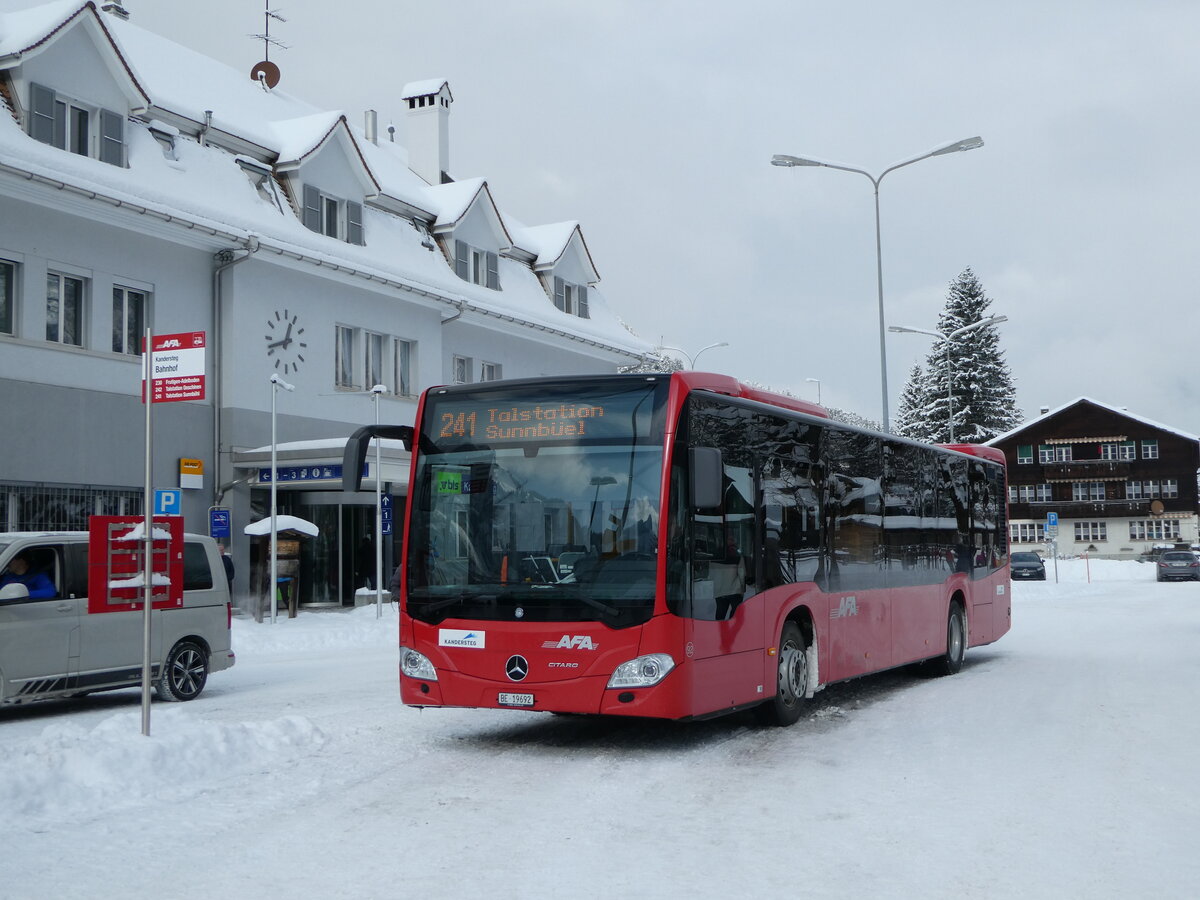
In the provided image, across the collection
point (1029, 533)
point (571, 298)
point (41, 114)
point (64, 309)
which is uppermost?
point (41, 114)

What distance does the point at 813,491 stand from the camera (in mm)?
12008

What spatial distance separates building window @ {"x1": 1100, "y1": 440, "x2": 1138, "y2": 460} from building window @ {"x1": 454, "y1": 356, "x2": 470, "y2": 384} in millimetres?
73671

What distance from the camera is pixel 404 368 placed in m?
32.3

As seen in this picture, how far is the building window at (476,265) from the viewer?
3525cm

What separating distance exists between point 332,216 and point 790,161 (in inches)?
416

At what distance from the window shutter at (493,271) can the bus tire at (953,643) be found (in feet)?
72.5

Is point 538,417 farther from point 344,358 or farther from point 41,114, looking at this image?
point 344,358

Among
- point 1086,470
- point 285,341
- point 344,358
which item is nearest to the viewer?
point 285,341

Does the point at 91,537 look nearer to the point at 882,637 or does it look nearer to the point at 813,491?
the point at 813,491

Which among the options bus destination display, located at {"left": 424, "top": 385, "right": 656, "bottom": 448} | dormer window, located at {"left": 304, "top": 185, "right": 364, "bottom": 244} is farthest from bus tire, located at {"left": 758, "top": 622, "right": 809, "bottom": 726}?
dormer window, located at {"left": 304, "top": 185, "right": 364, "bottom": 244}

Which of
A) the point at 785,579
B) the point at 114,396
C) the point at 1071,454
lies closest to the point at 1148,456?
the point at 1071,454

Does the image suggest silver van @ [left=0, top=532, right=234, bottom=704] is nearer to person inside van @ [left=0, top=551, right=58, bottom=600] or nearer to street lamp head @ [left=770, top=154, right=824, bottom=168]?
person inside van @ [left=0, top=551, right=58, bottom=600]

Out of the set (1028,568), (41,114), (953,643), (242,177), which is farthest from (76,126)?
(1028,568)

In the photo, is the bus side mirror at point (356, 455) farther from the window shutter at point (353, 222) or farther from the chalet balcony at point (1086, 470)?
the chalet balcony at point (1086, 470)
